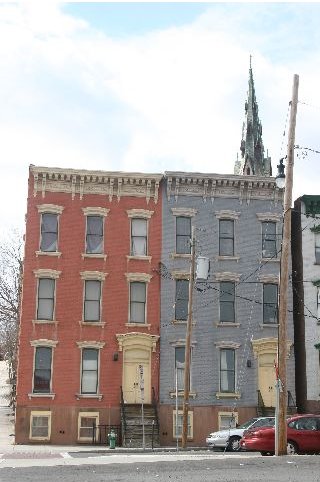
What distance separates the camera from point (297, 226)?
37.7 metres

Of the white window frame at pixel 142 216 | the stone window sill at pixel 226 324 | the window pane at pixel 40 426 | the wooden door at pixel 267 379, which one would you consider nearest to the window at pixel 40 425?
the window pane at pixel 40 426

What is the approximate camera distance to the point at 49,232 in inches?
1393

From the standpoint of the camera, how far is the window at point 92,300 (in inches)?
1374

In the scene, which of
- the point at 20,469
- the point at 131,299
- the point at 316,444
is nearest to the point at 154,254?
the point at 131,299

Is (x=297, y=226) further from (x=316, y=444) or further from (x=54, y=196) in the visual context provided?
(x=316, y=444)

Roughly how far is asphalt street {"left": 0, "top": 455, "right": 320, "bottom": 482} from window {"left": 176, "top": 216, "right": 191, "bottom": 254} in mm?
19690

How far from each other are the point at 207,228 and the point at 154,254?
10.1 feet

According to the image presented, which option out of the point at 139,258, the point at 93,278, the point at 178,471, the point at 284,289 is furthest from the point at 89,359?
the point at 178,471

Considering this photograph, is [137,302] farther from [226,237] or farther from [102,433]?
[102,433]

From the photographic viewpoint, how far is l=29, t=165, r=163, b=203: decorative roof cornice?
35.5 meters

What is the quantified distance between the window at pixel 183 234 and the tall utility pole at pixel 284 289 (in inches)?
630

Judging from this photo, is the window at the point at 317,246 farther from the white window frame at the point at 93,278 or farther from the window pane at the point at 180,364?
the white window frame at the point at 93,278

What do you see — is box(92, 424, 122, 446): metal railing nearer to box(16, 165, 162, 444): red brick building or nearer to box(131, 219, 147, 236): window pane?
box(16, 165, 162, 444): red brick building

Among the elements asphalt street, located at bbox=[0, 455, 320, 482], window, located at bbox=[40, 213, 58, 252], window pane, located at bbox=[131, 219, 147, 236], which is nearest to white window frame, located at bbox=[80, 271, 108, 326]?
window, located at bbox=[40, 213, 58, 252]
